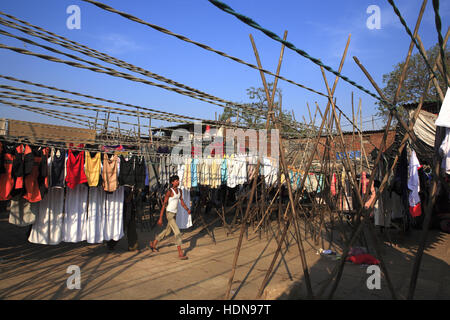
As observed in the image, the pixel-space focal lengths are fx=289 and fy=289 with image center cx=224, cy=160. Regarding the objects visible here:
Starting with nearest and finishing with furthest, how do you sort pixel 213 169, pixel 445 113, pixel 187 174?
pixel 445 113 → pixel 187 174 → pixel 213 169

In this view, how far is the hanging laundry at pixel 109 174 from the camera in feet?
19.8

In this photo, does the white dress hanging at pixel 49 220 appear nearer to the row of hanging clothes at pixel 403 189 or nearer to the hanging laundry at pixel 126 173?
the hanging laundry at pixel 126 173

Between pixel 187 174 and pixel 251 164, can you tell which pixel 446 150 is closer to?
pixel 187 174

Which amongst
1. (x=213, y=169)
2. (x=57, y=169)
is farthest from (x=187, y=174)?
(x=57, y=169)

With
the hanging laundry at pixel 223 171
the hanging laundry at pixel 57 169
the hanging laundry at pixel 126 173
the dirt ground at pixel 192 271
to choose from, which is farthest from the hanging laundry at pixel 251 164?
the hanging laundry at pixel 57 169

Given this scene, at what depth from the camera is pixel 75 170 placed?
221 inches

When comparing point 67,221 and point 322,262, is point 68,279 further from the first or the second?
point 322,262

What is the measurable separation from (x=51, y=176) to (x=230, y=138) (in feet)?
17.7

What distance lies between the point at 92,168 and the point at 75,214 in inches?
39.8

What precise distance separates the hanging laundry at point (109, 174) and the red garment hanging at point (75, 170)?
0.42 m

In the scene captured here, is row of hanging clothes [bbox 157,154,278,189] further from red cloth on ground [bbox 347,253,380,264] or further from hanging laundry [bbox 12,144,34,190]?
hanging laundry [bbox 12,144,34,190]
